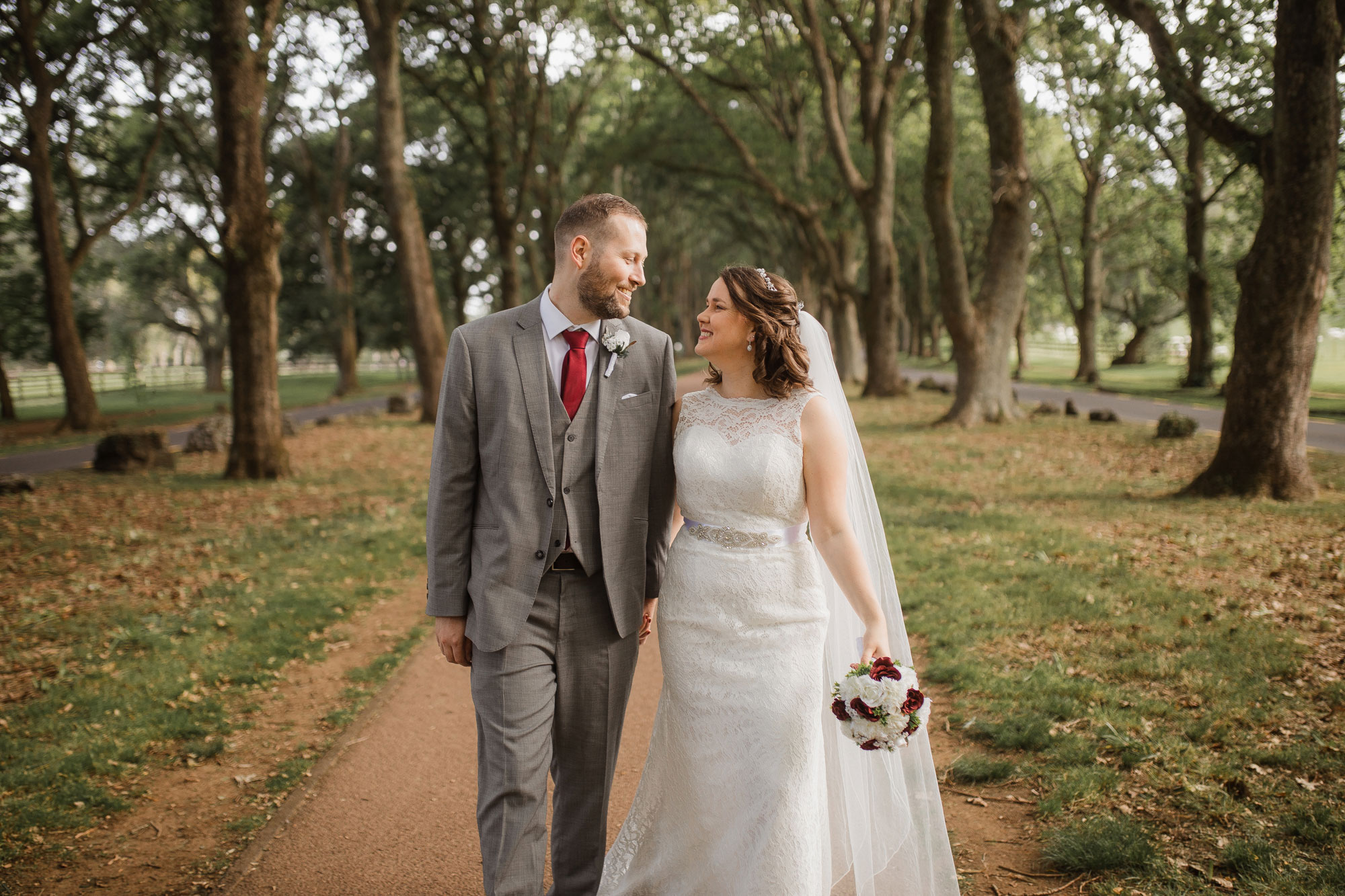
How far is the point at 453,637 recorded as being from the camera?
3021mm

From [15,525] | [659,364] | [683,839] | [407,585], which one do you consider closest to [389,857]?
[683,839]

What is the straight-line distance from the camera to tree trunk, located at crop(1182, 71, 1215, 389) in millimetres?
24625

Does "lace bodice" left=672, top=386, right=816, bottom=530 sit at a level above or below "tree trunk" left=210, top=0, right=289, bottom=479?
below

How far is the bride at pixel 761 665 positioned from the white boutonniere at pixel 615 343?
259 millimetres

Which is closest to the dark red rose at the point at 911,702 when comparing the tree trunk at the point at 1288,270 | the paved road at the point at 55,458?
the tree trunk at the point at 1288,270

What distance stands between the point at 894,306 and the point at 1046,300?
35.9 metres

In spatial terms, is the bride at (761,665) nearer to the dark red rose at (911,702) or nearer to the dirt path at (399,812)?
the dark red rose at (911,702)

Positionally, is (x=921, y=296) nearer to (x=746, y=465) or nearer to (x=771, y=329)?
(x=771, y=329)

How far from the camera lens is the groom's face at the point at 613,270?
2.96 metres

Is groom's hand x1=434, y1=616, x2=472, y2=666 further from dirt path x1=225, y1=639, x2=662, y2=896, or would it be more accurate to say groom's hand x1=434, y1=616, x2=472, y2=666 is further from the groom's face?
dirt path x1=225, y1=639, x2=662, y2=896

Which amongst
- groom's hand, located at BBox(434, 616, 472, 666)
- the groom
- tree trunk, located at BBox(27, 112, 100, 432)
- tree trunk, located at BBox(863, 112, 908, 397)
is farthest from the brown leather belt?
tree trunk, located at BBox(27, 112, 100, 432)

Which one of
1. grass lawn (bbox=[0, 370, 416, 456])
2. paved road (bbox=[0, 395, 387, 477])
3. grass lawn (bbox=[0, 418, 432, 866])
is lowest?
grass lawn (bbox=[0, 418, 432, 866])

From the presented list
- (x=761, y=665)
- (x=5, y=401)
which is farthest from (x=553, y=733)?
(x=5, y=401)

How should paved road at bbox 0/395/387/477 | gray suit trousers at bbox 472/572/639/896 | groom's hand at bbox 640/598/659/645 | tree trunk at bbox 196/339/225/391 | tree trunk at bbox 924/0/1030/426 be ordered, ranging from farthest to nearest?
1. tree trunk at bbox 196/339/225/391
2. paved road at bbox 0/395/387/477
3. tree trunk at bbox 924/0/1030/426
4. groom's hand at bbox 640/598/659/645
5. gray suit trousers at bbox 472/572/639/896
